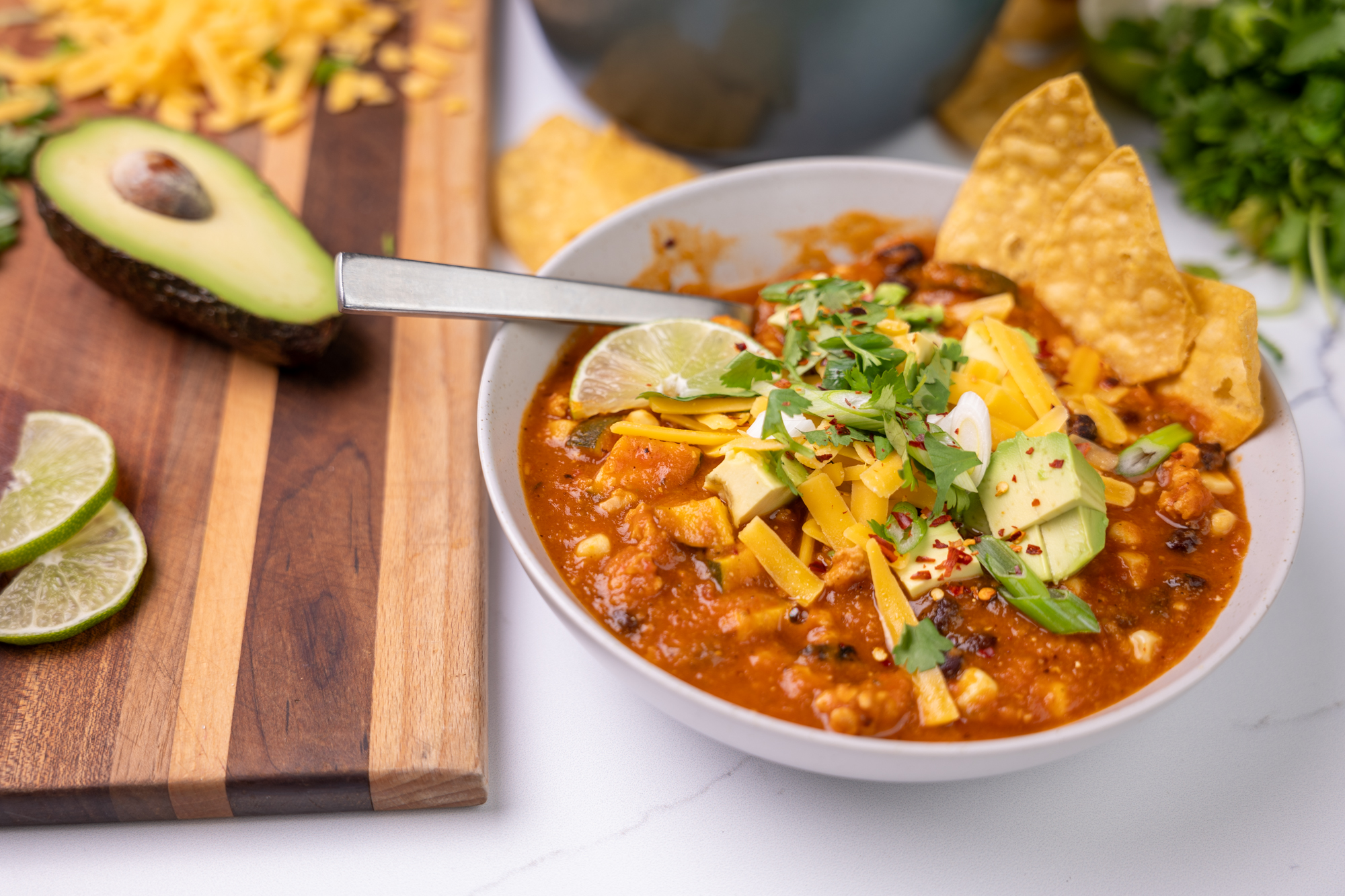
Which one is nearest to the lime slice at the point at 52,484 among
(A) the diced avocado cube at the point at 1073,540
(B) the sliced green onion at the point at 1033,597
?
(B) the sliced green onion at the point at 1033,597

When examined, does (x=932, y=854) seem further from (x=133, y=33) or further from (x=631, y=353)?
(x=133, y=33)

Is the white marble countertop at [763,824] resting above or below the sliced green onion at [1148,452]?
below

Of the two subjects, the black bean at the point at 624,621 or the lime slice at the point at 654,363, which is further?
the lime slice at the point at 654,363

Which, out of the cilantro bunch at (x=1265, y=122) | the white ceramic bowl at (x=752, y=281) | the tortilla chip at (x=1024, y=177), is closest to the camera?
the white ceramic bowl at (x=752, y=281)

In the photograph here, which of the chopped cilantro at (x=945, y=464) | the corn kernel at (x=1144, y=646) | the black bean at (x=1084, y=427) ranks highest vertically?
the chopped cilantro at (x=945, y=464)

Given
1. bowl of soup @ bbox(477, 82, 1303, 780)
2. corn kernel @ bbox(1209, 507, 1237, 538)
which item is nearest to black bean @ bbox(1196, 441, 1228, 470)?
bowl of soup @ bbox(477, 82, 1303, 780)

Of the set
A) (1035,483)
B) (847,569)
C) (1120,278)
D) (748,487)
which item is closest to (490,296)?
(748,487)

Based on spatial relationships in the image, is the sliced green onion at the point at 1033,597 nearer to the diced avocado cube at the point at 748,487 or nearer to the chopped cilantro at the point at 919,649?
the chopped cilantro at the point at 919,649

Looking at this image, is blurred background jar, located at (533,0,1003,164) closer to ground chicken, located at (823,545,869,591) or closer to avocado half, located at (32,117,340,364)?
avocado half, located at (32,117,340,364)
